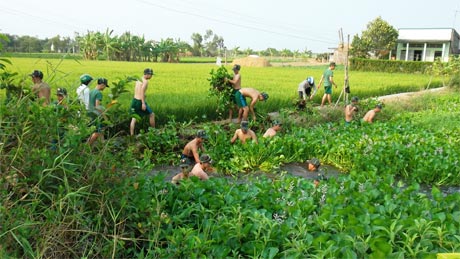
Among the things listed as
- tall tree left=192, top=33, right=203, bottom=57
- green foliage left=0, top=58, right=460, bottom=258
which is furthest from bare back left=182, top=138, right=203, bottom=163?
→ tall tree left=192, top=33, right=203, bottom=57

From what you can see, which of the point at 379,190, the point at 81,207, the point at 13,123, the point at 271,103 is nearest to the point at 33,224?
the point at 81,207

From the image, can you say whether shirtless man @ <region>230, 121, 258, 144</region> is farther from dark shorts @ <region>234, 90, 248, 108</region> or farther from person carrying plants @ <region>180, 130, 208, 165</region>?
dark shorts @ <region>234, 90, 248, 108</region>

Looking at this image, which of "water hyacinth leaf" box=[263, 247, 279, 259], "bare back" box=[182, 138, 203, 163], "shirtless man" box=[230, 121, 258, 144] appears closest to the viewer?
"water hyacinth leaf" box=[263, 247, 279, 259]

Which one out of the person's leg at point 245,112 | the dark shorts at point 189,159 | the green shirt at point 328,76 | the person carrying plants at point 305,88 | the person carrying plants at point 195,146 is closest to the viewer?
the person carrying plants at point 195,146

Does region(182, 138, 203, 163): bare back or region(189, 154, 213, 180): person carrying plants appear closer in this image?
region(189, 154, 213, 180): person carrying plants

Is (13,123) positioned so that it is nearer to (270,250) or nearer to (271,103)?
(270,250)

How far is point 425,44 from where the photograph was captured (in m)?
43.3

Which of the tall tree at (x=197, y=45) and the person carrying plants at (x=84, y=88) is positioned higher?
the tall tree at (x=197, y=45)

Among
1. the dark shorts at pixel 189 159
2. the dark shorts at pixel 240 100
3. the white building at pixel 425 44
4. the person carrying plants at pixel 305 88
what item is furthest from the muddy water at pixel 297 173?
the white building at pixel 425 44

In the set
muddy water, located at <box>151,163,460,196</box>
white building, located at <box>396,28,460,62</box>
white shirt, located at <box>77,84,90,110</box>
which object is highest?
white building, located at <box>396,28,460,62</box>

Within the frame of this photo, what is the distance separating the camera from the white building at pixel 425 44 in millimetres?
42625

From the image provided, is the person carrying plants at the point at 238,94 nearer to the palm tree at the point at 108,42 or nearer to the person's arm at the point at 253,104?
the person's arm at the point at 253,104

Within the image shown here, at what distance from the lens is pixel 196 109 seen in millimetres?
10414

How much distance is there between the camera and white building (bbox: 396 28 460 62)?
42.6 meters
